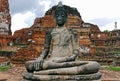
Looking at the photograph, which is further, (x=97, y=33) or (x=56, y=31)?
(x=97, y=33)

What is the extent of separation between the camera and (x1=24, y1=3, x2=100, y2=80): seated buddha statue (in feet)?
23.4

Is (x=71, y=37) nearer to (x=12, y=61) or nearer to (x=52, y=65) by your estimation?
(x=52, y=65)

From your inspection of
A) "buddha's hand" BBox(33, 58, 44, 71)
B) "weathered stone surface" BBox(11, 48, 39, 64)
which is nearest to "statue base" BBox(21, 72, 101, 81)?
"buddha's hand" BBox(33, 58, 44, 71)

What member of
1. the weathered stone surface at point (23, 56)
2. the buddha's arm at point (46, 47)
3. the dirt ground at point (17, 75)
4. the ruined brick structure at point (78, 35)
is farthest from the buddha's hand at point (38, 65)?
the ruined brick structure at point (78, 35)

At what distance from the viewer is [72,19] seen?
28.1 meters

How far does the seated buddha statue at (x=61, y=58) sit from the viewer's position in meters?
7.14

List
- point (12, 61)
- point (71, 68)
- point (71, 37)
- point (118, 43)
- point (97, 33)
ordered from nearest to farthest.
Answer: point (71, 68) < point (71, 37) < point (12, 61) < point (118, 43) < point (97, 33)

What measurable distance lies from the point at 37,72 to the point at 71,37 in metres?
1.41

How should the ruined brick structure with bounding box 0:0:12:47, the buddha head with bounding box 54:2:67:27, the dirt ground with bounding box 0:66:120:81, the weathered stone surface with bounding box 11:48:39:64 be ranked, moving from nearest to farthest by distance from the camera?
the buddha head with bounding box 54:2:67:27, the dirt ground with bounding box 0:66:120:81, the weathered stone surface with bounding box 11:48:39:64, the ruined brick structure with bounding box 0:0:12:47

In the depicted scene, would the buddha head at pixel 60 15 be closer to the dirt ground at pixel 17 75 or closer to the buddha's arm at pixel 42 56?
the buddha's arm at pixel 42 56

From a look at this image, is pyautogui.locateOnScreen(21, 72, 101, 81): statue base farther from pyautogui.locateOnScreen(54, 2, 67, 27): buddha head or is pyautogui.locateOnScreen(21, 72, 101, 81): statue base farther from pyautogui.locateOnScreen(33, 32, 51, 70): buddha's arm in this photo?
pyautogui.locateOnScreen(54, 2, 67, 27): buddha head

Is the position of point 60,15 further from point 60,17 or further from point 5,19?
point 5,19

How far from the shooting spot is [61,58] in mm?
7531

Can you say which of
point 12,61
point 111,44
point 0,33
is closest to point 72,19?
point 111,44
